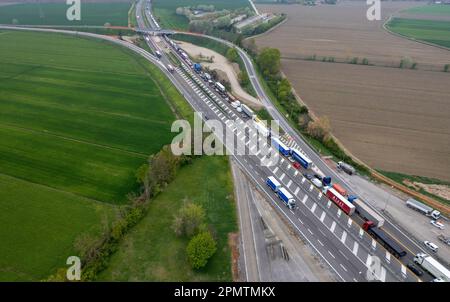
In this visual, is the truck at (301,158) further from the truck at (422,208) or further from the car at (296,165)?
the truck at (422,208)

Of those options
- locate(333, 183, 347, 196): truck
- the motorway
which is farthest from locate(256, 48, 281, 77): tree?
locate(333, 183, 347, 196): truck

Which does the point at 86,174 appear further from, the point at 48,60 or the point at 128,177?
the point at 48,60

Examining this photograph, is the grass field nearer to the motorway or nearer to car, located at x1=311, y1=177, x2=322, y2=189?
the motorway

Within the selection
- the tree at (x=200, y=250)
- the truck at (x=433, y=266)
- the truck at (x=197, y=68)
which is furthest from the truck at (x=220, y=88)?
the truck at (x=433, y=266)

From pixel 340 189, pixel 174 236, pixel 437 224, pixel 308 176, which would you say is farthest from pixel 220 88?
pixel 437 224

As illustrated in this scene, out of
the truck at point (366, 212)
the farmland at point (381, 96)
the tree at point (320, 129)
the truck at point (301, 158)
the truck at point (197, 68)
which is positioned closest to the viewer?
the truck at point (366, 212)
